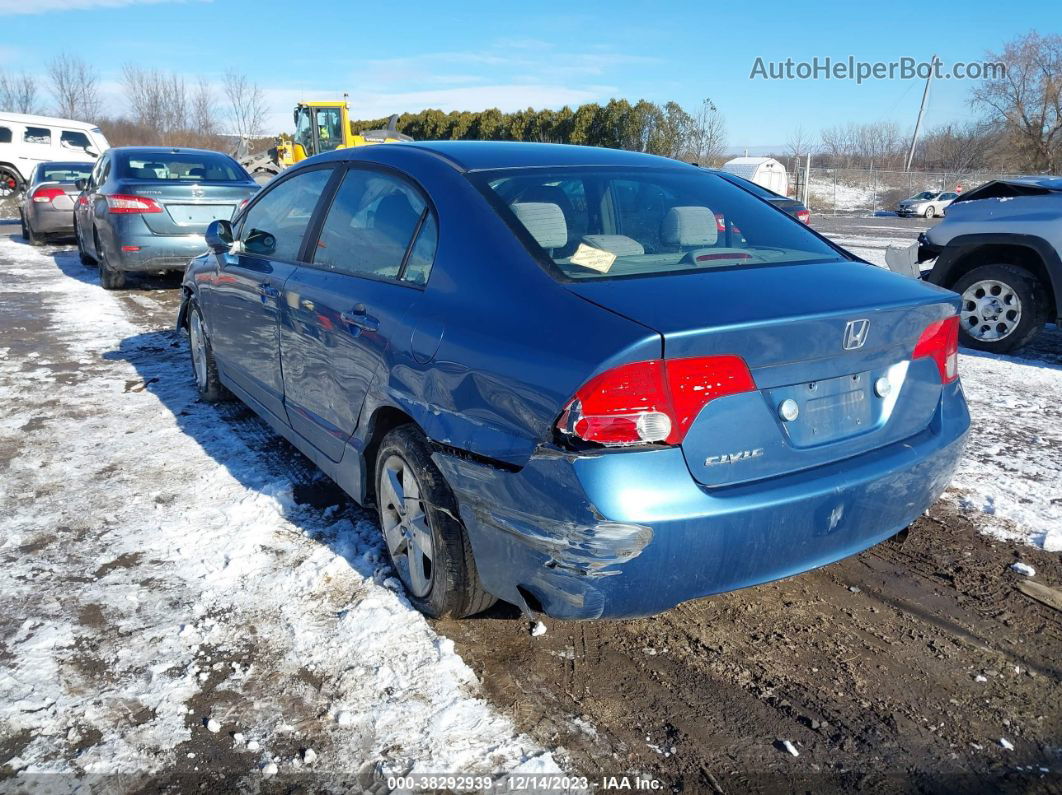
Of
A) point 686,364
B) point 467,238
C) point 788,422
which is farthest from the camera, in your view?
point 467,238

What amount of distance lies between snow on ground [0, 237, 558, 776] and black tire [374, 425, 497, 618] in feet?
0.54

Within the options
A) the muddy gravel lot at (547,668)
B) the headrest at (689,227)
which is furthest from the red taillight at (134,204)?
the headrest at (689,227)

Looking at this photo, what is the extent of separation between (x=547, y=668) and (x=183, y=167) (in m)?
9.26

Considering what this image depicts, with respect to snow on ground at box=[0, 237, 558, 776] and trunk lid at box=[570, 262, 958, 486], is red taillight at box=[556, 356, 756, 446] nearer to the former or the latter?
trunk lid at box=[570, 262, 958, 486]

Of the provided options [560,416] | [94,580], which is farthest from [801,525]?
[94,580]

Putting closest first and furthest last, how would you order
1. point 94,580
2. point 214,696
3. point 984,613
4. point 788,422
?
point 788,422 → point 214,696 → point 984,613 → point 94,580

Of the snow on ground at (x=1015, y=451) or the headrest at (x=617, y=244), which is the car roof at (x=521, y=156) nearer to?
the headrest at (x=617, y=244)

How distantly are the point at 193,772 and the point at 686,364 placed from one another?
1755 millimetres

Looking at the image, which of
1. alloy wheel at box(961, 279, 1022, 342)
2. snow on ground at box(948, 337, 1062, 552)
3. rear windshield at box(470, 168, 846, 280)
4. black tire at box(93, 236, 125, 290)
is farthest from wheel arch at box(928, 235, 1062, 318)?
black tire at box(93, 236, 125, 290)

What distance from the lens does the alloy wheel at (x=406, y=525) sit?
2.87 m

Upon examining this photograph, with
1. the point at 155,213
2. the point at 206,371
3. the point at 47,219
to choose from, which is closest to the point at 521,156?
the point at 206,371

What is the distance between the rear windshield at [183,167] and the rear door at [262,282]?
546cm

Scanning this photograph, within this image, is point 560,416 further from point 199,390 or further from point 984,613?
point 199,390

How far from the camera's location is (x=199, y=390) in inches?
223
